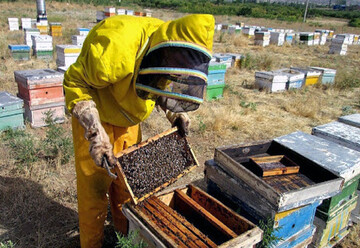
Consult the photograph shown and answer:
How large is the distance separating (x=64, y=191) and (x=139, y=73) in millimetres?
2225

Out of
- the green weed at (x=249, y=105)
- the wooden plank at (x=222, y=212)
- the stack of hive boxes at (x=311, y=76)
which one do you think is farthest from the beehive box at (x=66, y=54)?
the stack of hive boxes at (x=311, y=76)

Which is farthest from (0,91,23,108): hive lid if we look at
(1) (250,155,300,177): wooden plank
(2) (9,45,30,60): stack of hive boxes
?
(2) (9,45,30,60): stack of hive boxes

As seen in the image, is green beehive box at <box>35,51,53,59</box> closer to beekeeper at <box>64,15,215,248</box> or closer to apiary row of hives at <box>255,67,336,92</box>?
apiary row of hives at <box>255,67,336,92</box>

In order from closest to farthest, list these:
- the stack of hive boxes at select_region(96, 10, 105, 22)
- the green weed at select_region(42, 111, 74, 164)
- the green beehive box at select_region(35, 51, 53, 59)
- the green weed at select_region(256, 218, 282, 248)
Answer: the green weed at select_region(256, 218, 282, 248) < the green weed at select_region(42, 111, 74, 164) < the green beehive box at select_region(35, 51, 53, 59) < the stack of hive boxes at select_region(96, 10, 105, 22)

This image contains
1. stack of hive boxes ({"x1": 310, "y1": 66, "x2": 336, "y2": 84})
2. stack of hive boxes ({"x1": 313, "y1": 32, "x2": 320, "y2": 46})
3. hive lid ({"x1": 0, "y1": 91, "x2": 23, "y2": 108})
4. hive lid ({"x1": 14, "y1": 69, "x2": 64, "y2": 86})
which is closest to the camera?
hive lid ({"x1": 0, "y1": 91, "x2": 23, "y2": 108})

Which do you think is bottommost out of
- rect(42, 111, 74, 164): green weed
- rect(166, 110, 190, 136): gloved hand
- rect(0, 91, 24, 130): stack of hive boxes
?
rect(42, 111, 74, 164): green weed

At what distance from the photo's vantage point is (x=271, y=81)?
8094 mm

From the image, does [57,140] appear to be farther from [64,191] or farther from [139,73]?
[139,73]

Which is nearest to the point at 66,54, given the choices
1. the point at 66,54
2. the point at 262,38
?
the point at 66,54

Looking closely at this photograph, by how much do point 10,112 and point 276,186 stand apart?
4.16 m

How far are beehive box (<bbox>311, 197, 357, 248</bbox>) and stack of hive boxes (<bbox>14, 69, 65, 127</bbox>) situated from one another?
160 inches

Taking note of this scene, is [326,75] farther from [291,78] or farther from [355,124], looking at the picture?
[355,124]

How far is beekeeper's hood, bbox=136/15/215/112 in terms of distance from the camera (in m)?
1.68

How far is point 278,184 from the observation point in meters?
2.36
